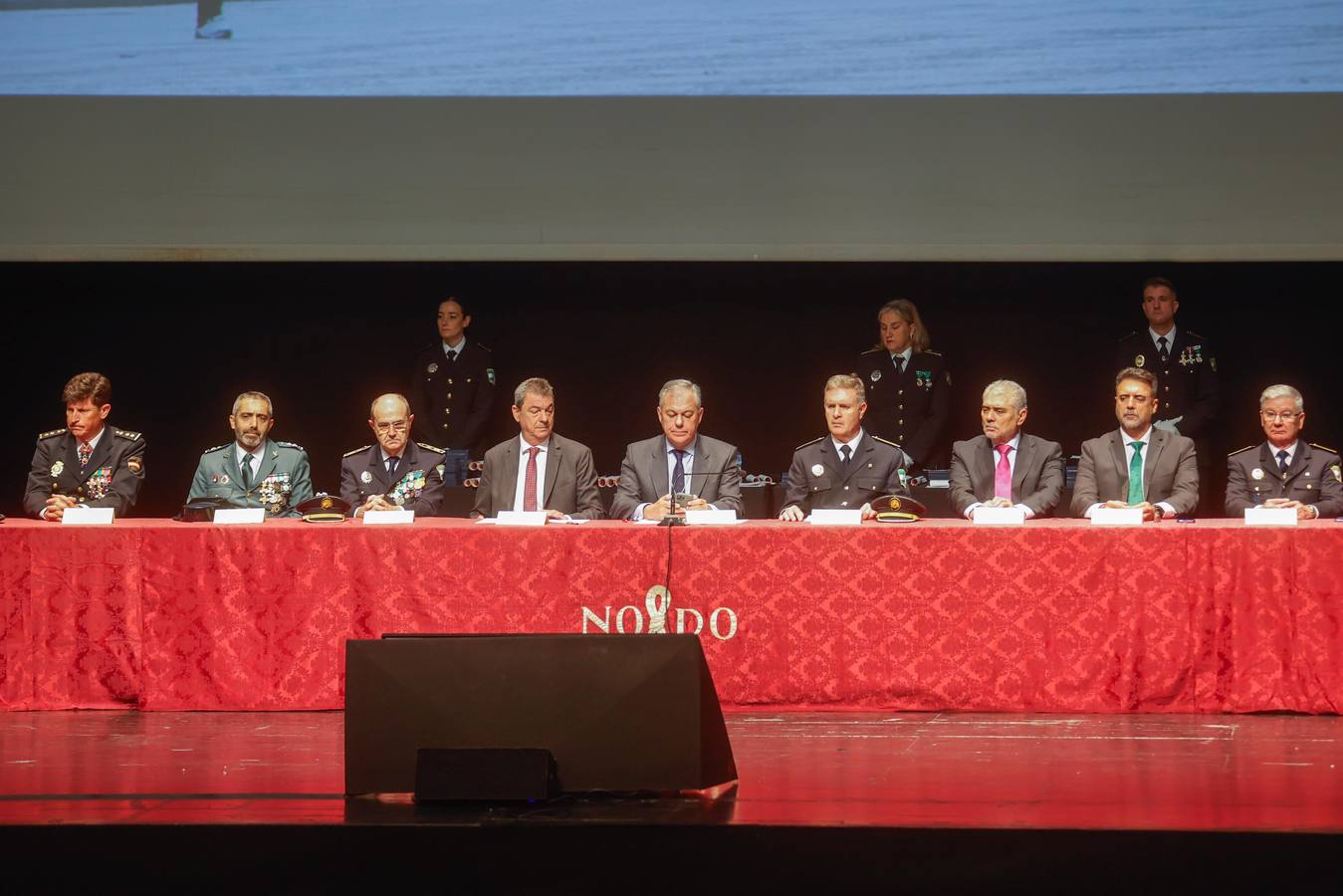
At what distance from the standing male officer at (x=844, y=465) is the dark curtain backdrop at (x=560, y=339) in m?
2.49

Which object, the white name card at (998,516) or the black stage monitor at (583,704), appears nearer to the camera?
the black stage monitor at (583,704)

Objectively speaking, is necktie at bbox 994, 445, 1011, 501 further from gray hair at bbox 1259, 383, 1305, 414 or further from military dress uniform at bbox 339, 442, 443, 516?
military dress uniform at bbox 339, 442, 443, 516

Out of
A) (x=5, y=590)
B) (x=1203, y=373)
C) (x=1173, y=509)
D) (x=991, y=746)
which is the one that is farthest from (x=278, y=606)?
(x=1203, y=373)

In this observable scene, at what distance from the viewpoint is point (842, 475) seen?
4.72 metres

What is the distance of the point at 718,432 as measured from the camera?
24.2 ft

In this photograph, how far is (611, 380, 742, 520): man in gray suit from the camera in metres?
4.62

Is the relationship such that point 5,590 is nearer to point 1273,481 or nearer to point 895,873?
point 895,873

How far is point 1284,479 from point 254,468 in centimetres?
367

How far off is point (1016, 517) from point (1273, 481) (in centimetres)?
136

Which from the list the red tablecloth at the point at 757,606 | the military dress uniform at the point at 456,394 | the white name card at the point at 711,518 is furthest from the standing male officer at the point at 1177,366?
the military dress uniform at the point at 456,394

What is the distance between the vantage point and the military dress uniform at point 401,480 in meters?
4.79

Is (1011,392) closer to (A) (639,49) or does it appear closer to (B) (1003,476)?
(B) (1003,476)

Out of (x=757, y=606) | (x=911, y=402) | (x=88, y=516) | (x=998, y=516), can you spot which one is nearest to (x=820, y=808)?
(x=757, y=606)

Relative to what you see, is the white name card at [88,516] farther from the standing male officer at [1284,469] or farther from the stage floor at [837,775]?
the standing male officer at [1284,469]
